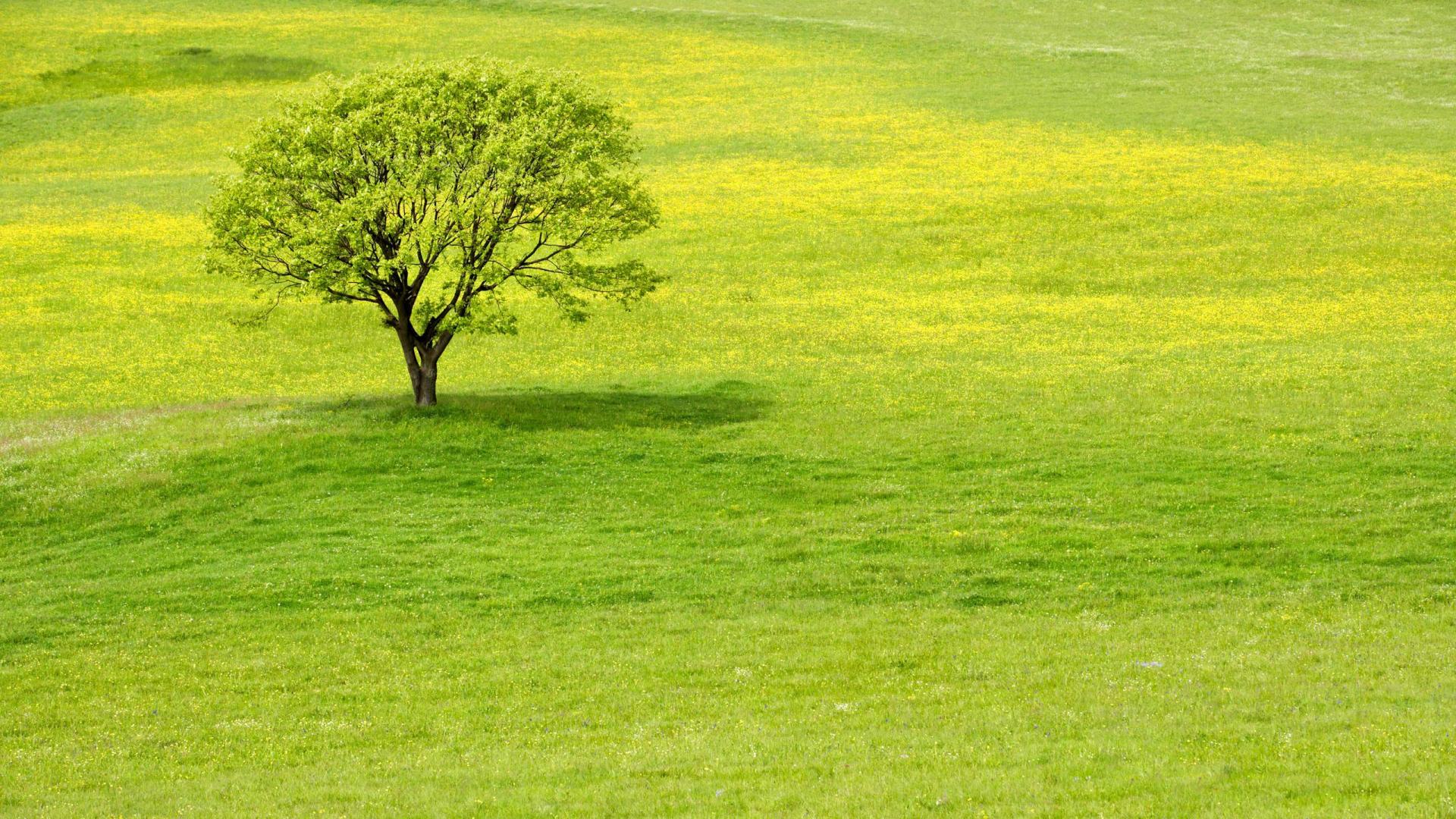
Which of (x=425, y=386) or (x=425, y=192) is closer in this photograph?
(x=425, y=192)

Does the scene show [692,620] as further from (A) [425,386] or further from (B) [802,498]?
(A) [425,386]

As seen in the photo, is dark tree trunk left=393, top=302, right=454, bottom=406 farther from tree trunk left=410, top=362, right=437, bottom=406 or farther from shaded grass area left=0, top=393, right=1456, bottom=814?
shaded grass area left=0, top=393, right=1456, bottom=814

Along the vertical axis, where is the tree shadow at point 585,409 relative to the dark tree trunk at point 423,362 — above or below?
below

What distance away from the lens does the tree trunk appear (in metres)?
41.2

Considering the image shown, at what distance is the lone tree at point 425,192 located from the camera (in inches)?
1527

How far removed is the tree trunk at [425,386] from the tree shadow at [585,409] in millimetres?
386

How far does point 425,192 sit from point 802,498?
1552 cm

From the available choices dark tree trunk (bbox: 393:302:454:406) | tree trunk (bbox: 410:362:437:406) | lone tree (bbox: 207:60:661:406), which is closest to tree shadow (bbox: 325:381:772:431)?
tree trunk (bbox: 410:362:437:406)

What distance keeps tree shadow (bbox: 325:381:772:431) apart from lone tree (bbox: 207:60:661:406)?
1.45m

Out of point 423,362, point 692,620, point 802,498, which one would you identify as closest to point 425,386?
point 423,362

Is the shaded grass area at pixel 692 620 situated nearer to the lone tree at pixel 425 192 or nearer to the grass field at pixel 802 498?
the grass field at pixel 802 498

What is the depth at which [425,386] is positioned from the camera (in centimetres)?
4125

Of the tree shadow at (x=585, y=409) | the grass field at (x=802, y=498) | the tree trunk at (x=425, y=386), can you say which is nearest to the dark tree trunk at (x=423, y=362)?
the tree trunk at (x=425, y=386)

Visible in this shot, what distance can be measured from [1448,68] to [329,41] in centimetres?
8587
